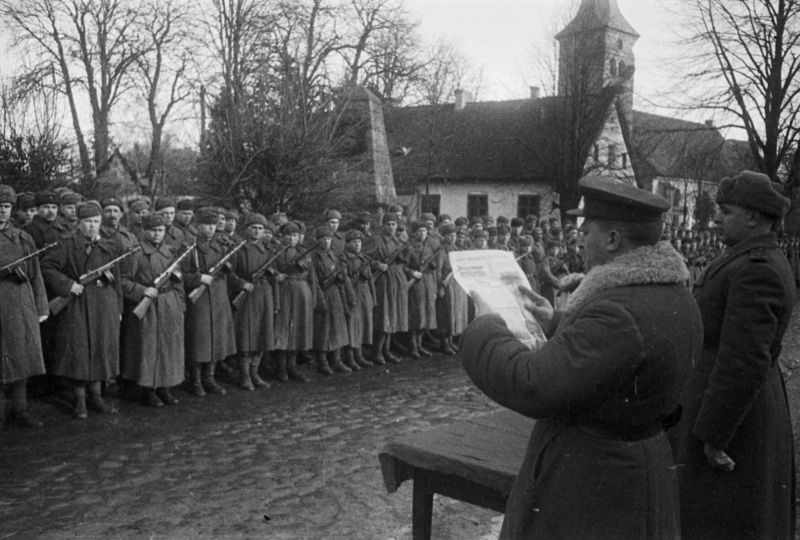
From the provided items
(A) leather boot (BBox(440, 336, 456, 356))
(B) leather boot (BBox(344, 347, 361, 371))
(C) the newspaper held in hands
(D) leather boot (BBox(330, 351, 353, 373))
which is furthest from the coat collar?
(A) leather boot (BBox(440, 336, 456, 356))

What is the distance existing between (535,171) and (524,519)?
34.6m

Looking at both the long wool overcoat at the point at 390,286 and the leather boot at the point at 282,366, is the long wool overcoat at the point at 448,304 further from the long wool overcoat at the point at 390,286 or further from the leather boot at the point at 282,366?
the leather boot at the point at 282,366

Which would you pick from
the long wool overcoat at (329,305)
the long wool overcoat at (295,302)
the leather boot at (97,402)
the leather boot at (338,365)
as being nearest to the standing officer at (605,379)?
the leather boot at (97,402)

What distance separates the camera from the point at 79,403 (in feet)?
25.3

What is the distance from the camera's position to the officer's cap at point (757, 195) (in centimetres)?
354

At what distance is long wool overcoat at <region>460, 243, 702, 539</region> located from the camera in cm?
222

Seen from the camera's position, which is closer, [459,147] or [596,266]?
[596,266]

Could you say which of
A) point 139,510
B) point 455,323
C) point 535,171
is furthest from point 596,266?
point 535,171

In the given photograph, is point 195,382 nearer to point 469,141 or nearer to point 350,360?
point 350,360

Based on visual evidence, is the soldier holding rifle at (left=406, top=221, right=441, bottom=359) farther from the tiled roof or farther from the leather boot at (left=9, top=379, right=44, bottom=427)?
the tiled roof

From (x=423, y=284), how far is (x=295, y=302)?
2878mm

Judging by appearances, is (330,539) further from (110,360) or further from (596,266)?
(110,360)

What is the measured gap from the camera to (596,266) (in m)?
2.47

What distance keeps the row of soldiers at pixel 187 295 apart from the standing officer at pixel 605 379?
20.1ft
